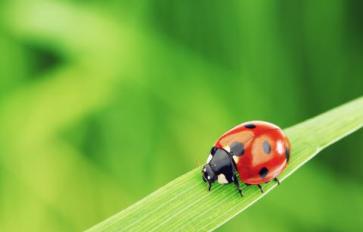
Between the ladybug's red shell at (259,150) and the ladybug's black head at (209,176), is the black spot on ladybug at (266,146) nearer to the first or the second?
the ladybug's red shell at (259,150)

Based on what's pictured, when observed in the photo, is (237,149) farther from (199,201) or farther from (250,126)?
(199,201)

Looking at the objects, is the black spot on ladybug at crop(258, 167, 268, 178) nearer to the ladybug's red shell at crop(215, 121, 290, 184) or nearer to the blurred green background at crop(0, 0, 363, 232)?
the ladybug's red shell at crop(215, 121, 290, 184)

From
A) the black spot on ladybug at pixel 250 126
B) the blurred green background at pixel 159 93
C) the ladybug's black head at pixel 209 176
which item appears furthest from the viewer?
the blurred green background at pixel 159 93

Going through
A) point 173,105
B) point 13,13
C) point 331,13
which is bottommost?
point 173,105

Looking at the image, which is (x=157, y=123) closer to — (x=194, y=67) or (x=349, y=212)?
(x=194, y=67)

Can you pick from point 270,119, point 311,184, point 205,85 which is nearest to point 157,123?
point 205,85

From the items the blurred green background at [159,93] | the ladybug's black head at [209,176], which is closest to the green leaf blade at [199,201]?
the ladybug's black head at [209,176]

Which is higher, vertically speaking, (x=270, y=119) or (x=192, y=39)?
(x=192, y=39)
